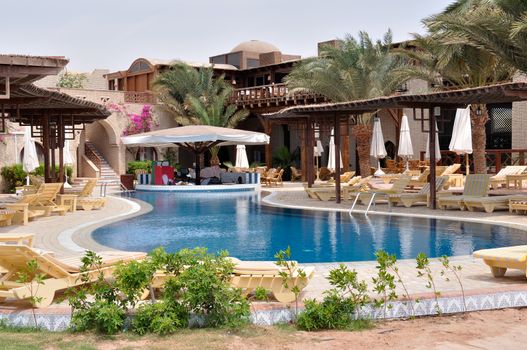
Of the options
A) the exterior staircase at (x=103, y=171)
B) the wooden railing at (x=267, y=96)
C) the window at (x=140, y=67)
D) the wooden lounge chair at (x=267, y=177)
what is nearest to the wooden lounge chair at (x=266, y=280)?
the wooden lounge chair at (x=267, y=177)

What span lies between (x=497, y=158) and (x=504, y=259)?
1879cm

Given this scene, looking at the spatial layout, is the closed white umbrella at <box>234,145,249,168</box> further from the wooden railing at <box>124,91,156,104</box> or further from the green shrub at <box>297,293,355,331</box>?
the green shrub at <box>297,293,355,331</box>

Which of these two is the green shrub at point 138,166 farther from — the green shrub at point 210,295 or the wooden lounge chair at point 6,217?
the green shrub at point 210,295

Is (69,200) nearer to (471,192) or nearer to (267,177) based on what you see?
(471,192)

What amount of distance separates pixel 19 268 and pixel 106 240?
5.67m

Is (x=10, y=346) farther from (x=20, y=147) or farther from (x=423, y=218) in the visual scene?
(x=20, y=147)

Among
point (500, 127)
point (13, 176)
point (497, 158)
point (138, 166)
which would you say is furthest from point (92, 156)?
point (497, 158)

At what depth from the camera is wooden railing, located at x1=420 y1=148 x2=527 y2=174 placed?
25562mm

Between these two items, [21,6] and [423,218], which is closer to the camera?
[423,218]

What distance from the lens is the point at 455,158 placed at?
29.2 metres

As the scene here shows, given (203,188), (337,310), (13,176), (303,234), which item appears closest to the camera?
(337,310)

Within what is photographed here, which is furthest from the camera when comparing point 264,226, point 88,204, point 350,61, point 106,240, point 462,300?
point 350,61

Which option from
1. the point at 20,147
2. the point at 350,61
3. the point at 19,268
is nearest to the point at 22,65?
the point at 19,268

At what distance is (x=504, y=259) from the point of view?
25.2 feet
